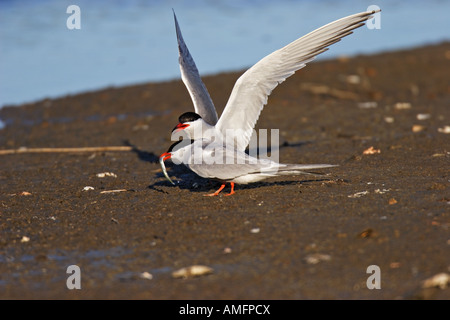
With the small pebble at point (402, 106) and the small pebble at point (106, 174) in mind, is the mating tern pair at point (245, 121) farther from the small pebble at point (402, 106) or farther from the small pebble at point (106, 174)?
the small pebble at point (402, 106)

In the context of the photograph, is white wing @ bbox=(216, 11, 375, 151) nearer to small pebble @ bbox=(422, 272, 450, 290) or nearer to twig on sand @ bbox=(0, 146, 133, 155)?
twig on sand @ bbox=(0, 146, 133, 155)

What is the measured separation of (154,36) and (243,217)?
1041 cm

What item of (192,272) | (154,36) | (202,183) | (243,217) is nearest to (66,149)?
(202,183)

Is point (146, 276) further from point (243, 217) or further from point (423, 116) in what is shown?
point (423, 116)

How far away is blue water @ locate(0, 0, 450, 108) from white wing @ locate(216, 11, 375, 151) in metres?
5.65

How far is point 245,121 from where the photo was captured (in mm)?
5516

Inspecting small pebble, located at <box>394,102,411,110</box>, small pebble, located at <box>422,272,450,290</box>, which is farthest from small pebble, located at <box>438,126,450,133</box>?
small pebble, located at <box>422,272,450,290</box>

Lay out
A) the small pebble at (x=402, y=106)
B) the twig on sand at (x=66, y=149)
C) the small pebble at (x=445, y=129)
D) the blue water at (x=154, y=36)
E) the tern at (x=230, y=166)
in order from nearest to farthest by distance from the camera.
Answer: the tern at (x=230, y=166), the small pebble at (x=445, y=129), the twig on sand at (x=66, y=149), the small pebble at (x=402, y=106), the blue water at (x=154, y=36)

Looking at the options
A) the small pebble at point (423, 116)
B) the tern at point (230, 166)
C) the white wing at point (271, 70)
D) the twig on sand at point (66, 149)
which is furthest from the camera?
the small pebble at point (423, 116)

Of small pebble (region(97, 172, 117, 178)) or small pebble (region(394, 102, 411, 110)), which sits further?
small pebble (region(394, 102, 411, 110))

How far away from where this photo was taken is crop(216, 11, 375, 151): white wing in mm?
5305

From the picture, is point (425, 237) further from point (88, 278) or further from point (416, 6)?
point (416, 6)

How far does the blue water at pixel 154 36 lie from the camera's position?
37.7ft

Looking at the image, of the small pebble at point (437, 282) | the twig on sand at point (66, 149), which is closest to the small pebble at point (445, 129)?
the twig on sand at point (66, 149)
